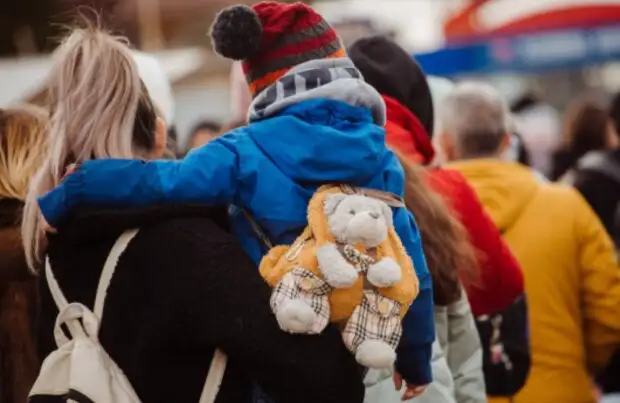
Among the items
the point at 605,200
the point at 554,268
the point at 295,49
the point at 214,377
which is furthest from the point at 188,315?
→ the point at 605,200

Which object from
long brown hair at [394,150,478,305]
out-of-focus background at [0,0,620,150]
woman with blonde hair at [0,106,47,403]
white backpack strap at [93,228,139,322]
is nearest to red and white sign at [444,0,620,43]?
out-of-focus background at [0,0,620,150]

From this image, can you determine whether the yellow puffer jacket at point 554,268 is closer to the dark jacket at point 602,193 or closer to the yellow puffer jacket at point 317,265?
the dark jacket at point 602,193

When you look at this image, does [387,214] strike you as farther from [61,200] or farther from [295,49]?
[61,200]

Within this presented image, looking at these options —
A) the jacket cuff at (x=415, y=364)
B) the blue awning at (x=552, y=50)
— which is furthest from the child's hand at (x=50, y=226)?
the blue awning at (x=552, y=50)

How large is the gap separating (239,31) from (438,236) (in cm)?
95

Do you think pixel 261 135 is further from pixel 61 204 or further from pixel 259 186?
pixel 61 204

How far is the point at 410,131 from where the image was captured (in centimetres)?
368

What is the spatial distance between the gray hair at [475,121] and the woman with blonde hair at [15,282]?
195 centimetres

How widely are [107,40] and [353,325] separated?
0.91m

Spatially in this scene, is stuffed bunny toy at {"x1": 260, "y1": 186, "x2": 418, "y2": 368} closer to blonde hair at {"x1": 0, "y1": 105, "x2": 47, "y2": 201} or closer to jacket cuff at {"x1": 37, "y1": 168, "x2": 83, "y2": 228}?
jacket cuff at {"x1": 37, "y1": 168, "x2": 83, "y2": 228}

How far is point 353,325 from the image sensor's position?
247cm

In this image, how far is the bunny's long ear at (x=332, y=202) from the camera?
252 cm

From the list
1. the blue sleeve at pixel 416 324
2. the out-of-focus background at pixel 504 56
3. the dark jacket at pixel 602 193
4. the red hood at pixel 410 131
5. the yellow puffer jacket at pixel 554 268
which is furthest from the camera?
the out-of-focus background at pixel 504 56

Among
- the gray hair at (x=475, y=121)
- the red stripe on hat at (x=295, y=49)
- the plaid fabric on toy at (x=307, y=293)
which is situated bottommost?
the gray hair at (x=475, y=121)
